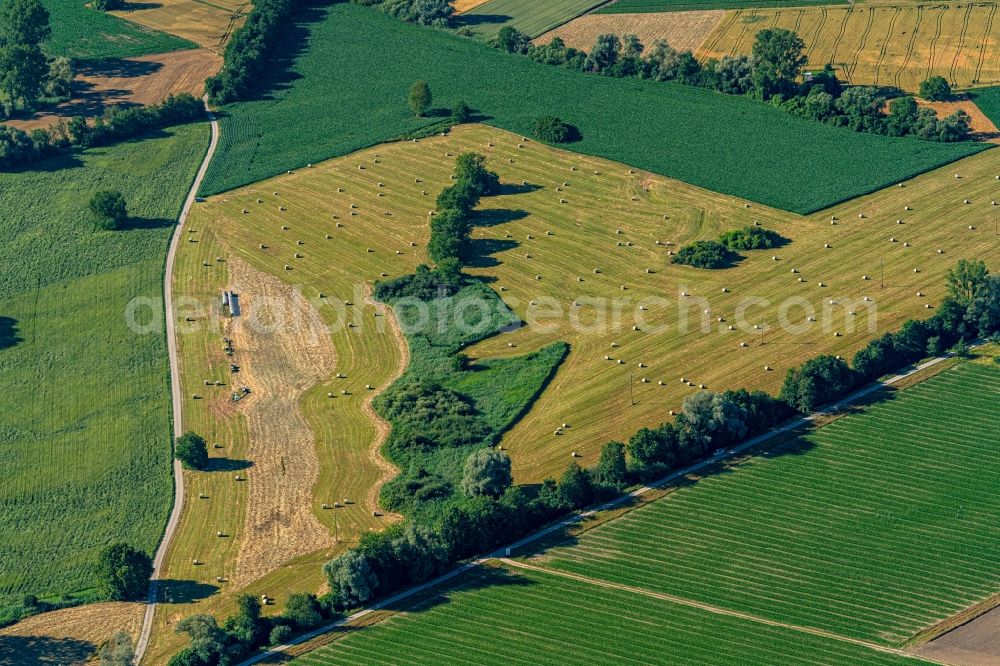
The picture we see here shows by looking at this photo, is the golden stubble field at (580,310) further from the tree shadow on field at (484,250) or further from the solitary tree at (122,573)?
the solitary tree at (122,573)

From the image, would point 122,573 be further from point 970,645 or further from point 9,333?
point 970,645

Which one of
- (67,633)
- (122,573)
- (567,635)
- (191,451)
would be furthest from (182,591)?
(567,635)

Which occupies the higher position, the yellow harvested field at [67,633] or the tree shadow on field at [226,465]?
the tree shadow on field at [226,465]

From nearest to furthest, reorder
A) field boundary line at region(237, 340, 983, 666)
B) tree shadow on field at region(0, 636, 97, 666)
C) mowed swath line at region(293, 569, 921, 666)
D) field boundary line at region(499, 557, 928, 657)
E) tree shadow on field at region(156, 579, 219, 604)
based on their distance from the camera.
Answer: mowed swath line at region(293, 569, 921, 666), field boundary line at region(499, 557, 928, 657), tree shadow on field at region(0, 636, 97, 666), field boundary line at region(237, 340, 983, 666), tree shadow on field at region(156, 579, 219, 604)

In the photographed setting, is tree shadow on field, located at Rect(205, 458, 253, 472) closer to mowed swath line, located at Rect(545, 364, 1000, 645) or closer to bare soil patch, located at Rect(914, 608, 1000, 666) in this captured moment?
mowed swath line, located at Rect(545, 364, 1000, 645)

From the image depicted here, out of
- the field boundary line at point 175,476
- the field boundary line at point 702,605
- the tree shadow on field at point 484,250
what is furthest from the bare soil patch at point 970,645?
the tree shadow on field at point 484,250

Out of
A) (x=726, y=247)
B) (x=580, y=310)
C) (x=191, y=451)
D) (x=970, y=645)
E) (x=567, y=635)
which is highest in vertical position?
(x=726, y=247)

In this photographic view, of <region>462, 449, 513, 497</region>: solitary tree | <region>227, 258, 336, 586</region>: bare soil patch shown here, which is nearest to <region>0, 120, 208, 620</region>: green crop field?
<region>227, 258, 336, 586</region>: bare soil patch
